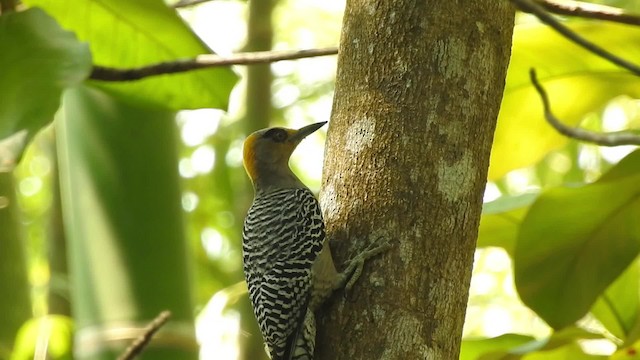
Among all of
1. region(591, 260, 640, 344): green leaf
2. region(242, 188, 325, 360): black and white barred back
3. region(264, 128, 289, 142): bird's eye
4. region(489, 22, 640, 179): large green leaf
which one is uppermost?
region(489, 22, 640, 179): large green leaf

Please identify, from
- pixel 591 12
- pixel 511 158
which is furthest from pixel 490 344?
pixel 591 12

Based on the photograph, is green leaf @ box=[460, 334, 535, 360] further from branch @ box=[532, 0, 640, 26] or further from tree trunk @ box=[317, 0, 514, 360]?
branch @ box=[532, 0, 640, 26]

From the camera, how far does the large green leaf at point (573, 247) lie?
1864 millimetres

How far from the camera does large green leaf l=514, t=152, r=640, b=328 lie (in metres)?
1.86

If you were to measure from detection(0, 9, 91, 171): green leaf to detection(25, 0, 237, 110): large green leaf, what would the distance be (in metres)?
0.49

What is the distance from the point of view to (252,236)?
7.43 feet

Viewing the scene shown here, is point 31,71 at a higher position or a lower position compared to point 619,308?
higher

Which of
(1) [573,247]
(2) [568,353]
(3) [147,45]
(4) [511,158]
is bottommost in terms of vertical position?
(2) [568,353]

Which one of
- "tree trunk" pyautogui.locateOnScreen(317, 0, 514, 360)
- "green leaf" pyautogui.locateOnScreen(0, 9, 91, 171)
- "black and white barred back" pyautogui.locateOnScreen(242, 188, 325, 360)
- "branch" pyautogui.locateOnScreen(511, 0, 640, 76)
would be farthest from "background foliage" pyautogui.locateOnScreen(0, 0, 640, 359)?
"branch" pyautogui.locateOnScreen(511, 0, 640, 76)

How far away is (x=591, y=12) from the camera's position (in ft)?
5.54

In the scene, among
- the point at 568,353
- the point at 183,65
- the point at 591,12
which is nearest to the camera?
the point at 183,65

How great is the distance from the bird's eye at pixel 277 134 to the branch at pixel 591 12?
3.55ft

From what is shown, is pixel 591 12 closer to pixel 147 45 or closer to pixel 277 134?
pixel 147 45

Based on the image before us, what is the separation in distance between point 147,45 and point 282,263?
2.03ft
